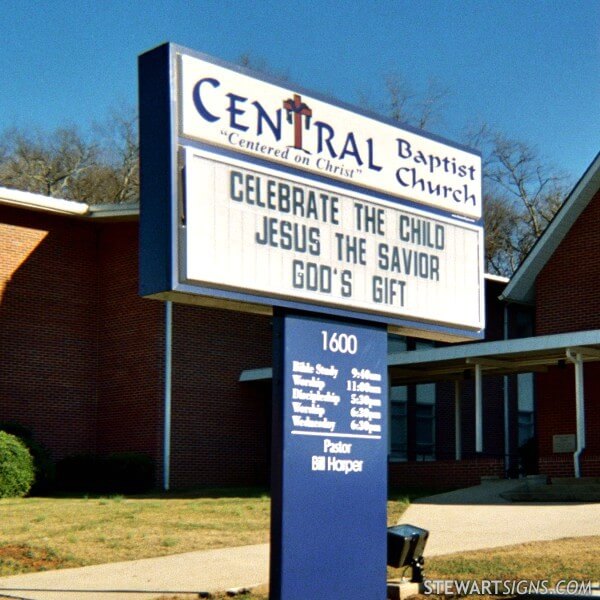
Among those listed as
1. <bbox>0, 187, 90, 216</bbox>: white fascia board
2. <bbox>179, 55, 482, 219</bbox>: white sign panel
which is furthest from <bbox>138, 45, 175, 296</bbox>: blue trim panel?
<bbox>0, 187, 90, 216</bbox>: white fascia board

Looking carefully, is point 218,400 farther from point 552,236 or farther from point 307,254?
point 307,254

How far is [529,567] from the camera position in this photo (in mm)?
13602

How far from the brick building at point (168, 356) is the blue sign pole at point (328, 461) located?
1505 centimetres

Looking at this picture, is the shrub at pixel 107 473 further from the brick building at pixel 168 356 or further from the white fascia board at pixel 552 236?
the white fascia board at pixel 552 236

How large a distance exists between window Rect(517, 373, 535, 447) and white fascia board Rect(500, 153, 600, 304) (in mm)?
9369

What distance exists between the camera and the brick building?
90.4 ft

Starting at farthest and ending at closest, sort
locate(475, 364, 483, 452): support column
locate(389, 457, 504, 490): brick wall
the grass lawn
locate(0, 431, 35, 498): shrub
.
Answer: locate(475, 364, 483, 452): support column, locate(389, 457, 504, 490): brick wall, locate(0, 431, 35, 498): shrub, the grass lawn

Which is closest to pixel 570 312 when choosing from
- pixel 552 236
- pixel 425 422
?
pixel 552 236

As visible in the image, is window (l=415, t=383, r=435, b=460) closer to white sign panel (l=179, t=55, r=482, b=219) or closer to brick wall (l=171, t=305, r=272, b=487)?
brick wall (l=171, t=305, r=272, b=487)

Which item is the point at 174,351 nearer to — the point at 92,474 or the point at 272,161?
the point at 92,474

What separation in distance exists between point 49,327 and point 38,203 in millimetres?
3004

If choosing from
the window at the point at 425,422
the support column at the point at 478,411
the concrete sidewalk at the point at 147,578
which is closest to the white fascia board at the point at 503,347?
the support column at the point at 478,411

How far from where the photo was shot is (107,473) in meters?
28.0

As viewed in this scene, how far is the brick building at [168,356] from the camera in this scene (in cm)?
2755
